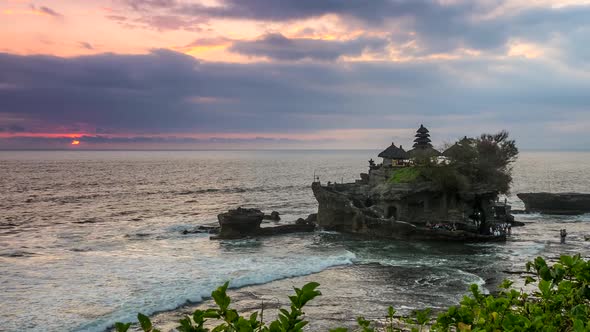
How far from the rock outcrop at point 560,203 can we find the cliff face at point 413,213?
2274 cm

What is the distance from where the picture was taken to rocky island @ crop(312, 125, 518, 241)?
174 feet

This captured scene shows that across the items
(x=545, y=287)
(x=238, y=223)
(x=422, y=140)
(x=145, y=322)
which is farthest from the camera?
(x=422, y=140)

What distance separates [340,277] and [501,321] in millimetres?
32712

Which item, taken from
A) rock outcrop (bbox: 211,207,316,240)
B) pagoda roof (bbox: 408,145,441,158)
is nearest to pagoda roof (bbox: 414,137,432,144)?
pagoda roof (bbox: 408,145,441,158)

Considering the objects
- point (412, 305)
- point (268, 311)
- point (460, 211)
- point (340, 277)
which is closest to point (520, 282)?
point (412, 305)

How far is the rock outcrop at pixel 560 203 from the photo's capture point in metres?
76.9

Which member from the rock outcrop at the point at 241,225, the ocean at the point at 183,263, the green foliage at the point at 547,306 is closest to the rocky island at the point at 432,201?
the ocean at the point at 183,263

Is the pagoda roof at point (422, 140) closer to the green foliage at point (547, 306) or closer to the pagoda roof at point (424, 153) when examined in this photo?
the pagoda roof at point (424, 153)

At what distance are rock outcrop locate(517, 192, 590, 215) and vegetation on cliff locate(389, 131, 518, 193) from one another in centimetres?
2136

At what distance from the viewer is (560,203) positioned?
77812 mm

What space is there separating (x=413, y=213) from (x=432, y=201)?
2.61m

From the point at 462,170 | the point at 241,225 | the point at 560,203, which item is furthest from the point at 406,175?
the point at 560,203

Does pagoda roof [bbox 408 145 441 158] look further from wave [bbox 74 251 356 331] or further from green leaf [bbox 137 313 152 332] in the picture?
green leaf [bbox 137 313 152 332]

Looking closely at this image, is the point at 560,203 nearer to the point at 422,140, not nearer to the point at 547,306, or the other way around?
the point at 422,140
